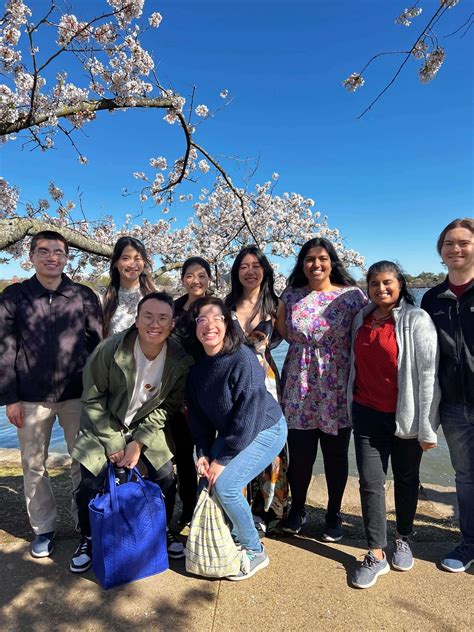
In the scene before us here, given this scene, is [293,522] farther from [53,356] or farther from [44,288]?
[44,288]

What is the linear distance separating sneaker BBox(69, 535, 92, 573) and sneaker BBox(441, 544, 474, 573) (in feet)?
7.71

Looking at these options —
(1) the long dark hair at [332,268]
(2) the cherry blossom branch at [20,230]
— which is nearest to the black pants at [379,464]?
(1) the long dark hair at [332,268]

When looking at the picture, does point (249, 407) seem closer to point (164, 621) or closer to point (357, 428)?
point (357, 428)

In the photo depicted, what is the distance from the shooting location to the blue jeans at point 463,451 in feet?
8.37

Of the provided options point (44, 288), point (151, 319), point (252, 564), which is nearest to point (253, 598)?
point (252, 564)

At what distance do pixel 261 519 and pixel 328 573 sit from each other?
65 centimetres

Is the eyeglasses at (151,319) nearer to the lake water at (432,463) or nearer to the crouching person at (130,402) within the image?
the crouching person at (130,402)

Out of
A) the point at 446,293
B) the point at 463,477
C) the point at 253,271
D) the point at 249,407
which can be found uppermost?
the point at 253,271

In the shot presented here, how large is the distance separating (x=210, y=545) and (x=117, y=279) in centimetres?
216

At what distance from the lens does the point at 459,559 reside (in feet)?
8.43

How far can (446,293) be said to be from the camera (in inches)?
101

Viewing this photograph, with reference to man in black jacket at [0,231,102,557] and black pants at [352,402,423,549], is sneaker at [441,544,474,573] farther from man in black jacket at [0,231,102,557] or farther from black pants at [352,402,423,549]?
man in black jacket at [0,231,102,557]

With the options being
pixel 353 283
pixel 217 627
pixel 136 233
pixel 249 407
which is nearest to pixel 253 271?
pixel 353 283

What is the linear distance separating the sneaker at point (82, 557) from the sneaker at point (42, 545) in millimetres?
182
